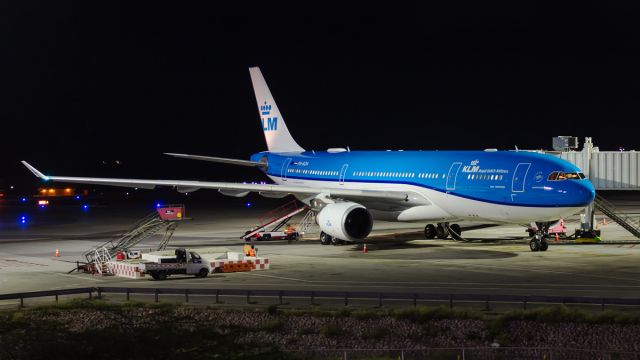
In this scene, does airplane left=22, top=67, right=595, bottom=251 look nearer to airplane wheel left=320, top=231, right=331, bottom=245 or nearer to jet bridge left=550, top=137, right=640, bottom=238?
airplane wheel left=320, top=231, right=331, bottom=245

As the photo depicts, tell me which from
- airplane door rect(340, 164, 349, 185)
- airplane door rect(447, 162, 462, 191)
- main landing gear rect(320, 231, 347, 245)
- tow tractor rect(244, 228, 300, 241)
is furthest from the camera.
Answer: airplane door rect(340, 164, 349, 185)

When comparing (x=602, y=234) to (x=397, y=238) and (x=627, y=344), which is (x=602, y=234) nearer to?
(x=397, y=238)

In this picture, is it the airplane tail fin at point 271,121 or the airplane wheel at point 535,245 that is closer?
the airplane wheel at point 535,245

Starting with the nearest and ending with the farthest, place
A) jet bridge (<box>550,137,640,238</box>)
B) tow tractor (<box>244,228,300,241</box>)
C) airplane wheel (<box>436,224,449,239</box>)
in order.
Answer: jet bridge (<box>550,137,640,238</box>)
airplane wheel (<box>436,224,449,239</box>)
tow tractor (<box>244,228,300,241</box>)

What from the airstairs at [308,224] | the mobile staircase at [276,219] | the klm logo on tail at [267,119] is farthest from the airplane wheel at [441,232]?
the klm logo on tail at [267,119]

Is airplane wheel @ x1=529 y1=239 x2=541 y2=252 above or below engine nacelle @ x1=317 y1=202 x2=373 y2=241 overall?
below

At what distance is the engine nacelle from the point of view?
39406mm

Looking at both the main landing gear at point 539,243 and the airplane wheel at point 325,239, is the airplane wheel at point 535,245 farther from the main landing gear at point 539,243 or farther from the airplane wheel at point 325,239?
the airplane wheel at point 325,239

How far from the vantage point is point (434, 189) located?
133 ft

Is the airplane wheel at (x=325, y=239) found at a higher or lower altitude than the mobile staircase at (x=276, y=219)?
lower

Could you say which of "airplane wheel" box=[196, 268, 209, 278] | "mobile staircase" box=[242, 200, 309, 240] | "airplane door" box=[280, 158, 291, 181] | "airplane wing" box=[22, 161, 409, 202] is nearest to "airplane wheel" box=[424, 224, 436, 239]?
"airplane wing" box=[22, 161, 409, 202]

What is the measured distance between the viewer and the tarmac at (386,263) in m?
28.9

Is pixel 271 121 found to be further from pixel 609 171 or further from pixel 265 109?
pixel 609 171

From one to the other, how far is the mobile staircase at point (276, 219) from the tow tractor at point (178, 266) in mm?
14242
